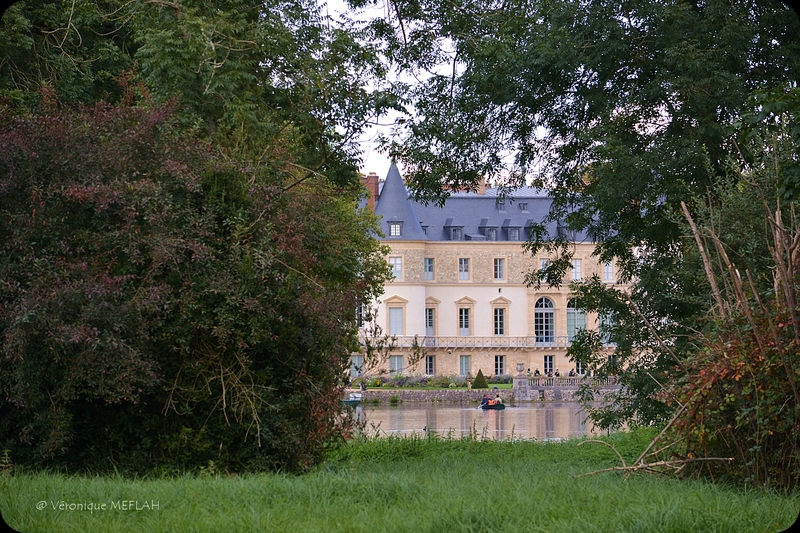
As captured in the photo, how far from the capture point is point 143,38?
10.6m

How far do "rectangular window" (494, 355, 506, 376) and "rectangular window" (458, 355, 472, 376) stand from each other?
1690 millimetres

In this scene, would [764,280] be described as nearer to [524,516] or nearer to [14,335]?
[524,516]

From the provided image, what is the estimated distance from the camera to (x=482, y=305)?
5625cm

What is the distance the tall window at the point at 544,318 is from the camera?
186ft

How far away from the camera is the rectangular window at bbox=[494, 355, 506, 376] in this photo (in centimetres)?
5612

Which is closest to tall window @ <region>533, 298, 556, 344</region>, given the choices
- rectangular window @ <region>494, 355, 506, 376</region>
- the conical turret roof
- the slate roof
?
rectangular window @ <region>494, 355, 506, 376</region>

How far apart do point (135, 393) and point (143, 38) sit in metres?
4.88

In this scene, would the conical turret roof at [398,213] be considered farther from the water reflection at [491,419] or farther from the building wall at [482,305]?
the water reflection at [491,419]

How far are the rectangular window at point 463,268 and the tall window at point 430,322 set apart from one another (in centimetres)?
276

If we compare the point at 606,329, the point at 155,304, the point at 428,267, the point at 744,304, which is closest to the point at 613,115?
the point at 606,329

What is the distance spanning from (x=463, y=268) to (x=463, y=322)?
11.0ft

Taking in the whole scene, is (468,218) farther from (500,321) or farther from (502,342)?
(502,342)

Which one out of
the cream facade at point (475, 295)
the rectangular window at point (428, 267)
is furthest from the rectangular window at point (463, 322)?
the rectangular window at point (428, 267)

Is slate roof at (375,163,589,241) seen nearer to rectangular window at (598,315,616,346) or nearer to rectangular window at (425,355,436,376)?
rectangular window at (425,355,436,376)
